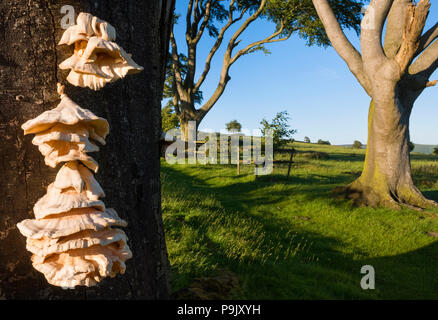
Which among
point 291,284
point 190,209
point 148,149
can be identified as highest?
point 148,149

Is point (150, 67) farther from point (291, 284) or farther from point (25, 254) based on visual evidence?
point (291, 284)

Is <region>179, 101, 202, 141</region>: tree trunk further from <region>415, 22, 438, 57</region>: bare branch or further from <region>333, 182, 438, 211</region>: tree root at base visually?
<region>415, 22, 438, 57</region>: bare branch

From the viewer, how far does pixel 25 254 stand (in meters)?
1.52

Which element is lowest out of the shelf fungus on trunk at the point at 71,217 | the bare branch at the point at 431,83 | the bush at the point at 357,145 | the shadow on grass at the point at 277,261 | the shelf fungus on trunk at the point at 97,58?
the shadow on grass at the point at 277,261

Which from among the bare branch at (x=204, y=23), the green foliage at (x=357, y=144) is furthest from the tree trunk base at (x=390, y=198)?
the green foliage at (x=357, y=144)

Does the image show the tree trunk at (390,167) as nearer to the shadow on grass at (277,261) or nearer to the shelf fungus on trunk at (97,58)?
the shadow on grass at (277,261)

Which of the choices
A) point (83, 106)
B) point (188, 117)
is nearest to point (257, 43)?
point (188, 117)

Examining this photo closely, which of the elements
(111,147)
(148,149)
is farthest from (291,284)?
(111,147)

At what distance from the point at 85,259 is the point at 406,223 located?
9318 mm

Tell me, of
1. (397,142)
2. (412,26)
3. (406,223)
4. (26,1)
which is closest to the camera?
(26,1)

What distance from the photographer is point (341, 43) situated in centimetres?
914

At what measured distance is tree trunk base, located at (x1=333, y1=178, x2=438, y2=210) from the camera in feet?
30.7

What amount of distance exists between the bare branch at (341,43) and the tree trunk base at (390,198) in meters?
3.28

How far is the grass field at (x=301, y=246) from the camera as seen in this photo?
4375mm
